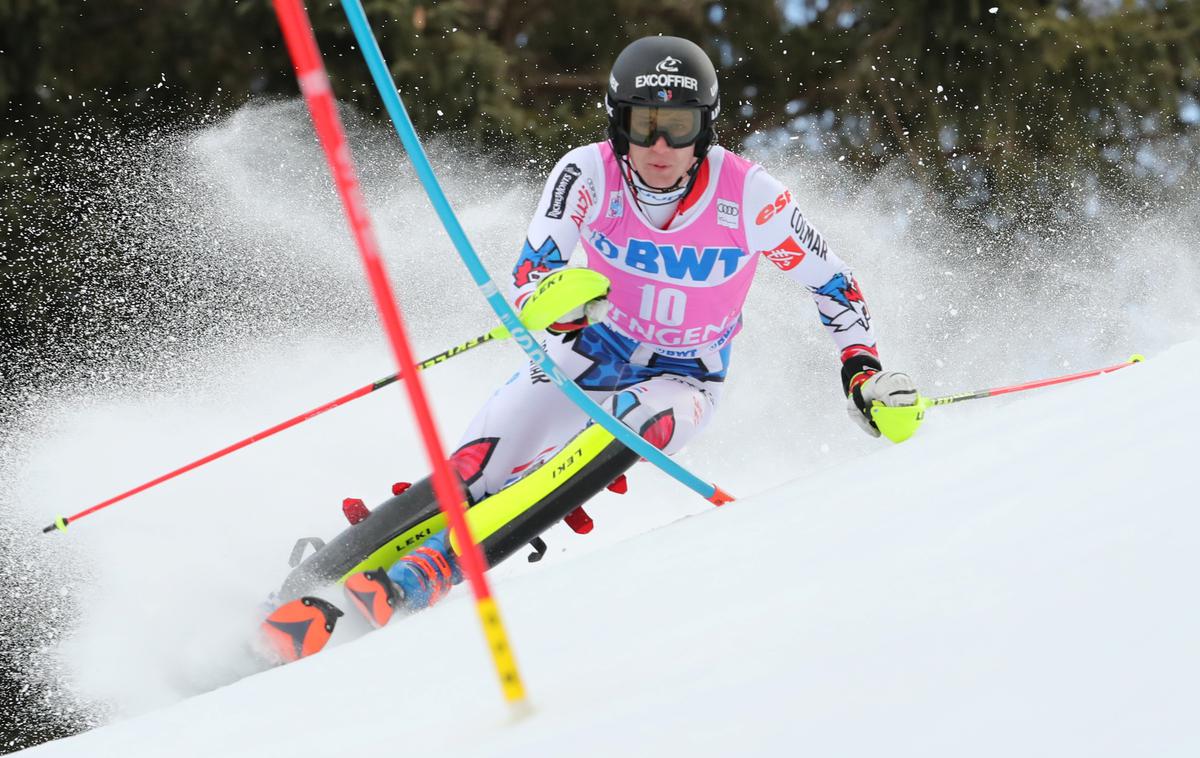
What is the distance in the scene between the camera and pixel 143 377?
269 inches

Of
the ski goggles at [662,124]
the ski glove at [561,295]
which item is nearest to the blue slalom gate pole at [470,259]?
the ski glove at [561,295]

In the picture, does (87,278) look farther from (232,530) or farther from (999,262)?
(999,262)

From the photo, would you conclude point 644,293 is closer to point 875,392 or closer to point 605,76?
point 875,392

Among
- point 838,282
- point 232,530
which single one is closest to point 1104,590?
point 838,282

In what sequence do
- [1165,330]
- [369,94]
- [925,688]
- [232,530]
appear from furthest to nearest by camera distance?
[369,94]
[1165,330]
[232,530]
[925,688]

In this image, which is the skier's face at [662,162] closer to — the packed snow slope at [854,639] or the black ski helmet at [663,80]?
the black ski helmet at [663,80]

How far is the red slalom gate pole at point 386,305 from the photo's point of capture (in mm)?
1396

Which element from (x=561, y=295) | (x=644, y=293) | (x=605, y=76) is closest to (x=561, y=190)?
(x=644, y=293)

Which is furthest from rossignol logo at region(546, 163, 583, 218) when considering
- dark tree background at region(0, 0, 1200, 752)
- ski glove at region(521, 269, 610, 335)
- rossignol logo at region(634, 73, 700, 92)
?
dark tree background at region(0, 0, 1200, 752)

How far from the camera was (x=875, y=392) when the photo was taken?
3.52 metres

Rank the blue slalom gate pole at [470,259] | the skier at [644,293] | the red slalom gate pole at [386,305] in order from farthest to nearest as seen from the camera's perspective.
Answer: the skier at [644,293] < the blue slalom gate pole at [470,259] < the red slalom gate pole at [386,305]

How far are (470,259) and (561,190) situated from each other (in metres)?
1.05

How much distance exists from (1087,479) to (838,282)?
1.96 metres

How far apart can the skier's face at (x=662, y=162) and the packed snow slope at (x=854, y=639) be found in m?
1.25
